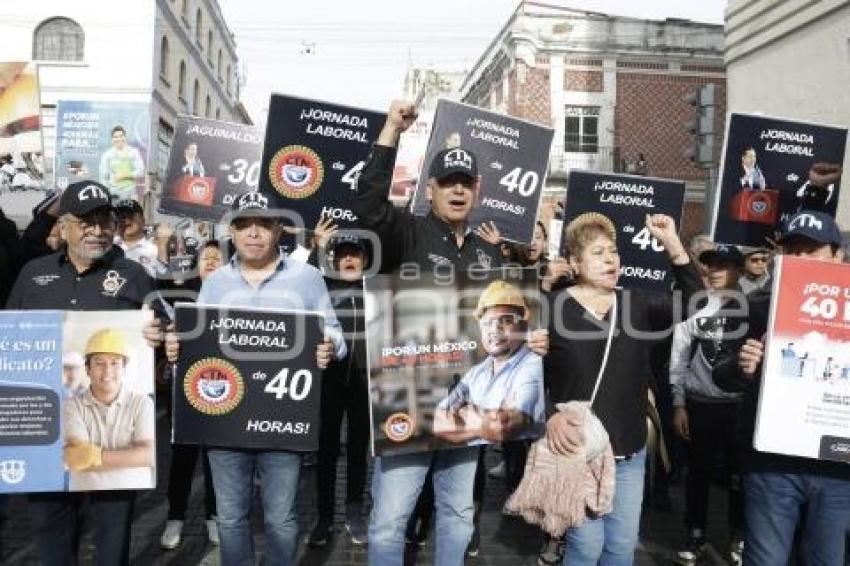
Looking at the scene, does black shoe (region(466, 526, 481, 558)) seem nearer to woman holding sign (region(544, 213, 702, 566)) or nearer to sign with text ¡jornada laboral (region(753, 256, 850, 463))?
woman holding sign (region(544, 213, 702, 566))

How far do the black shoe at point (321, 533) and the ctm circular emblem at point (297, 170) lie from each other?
2.40 m

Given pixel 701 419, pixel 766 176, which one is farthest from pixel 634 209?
pixel 701 419

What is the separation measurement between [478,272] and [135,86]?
26.2m

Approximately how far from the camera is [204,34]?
37000mm

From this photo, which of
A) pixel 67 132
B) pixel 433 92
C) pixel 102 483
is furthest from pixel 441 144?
pixel 433 92

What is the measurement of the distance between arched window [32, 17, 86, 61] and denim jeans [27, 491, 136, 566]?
87.3 ft

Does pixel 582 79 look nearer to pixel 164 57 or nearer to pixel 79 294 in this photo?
pixel 164 57

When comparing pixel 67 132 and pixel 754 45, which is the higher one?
pixel 754 45

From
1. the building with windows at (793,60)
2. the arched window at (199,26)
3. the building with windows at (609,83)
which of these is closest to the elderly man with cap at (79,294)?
the building with windows at (793,60)

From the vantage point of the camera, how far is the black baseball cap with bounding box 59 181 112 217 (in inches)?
142

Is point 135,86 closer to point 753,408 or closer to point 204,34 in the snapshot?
point 204,34

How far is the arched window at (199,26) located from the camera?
35.3 metres

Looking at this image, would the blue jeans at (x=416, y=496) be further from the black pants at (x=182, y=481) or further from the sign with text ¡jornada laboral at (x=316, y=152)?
the sign with text ¡jornada laboral at (x=316, y=152)

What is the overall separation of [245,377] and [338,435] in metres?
1.74
